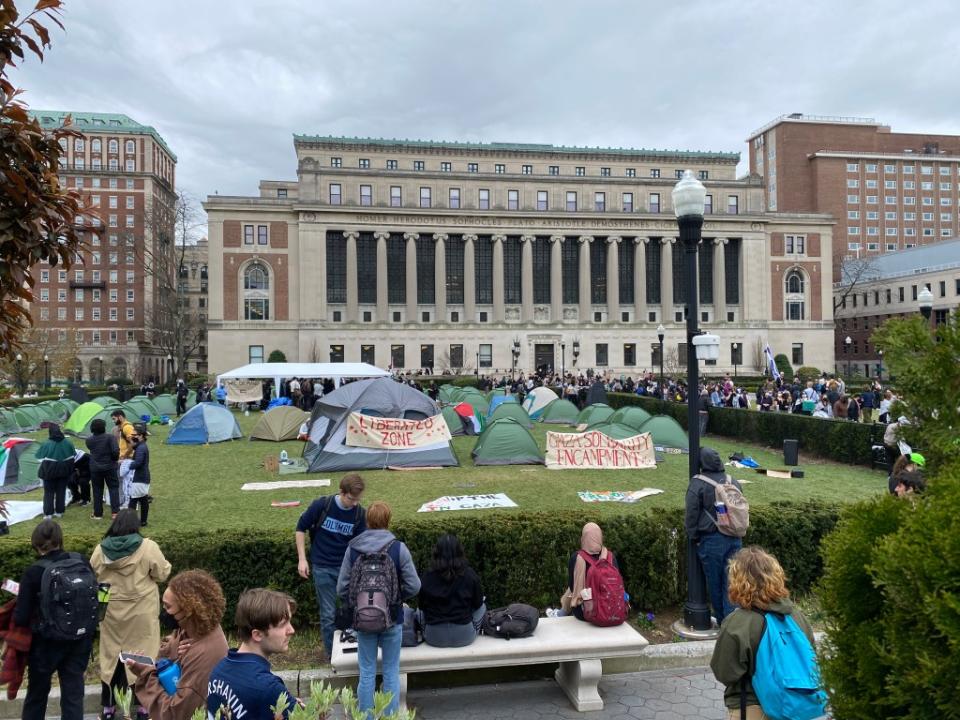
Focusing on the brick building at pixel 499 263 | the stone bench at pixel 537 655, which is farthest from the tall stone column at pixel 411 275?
the stone bench at pixel 537 655

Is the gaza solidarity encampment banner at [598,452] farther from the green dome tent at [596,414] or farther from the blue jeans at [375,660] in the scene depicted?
the blue jeans at [375,660]

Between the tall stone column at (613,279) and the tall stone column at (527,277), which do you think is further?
the tall stone column at (613,279)

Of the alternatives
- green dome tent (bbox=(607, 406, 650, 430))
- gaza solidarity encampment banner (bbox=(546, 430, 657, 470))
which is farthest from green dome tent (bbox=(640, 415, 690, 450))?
gaza solidarity encampment banner (bbox=(546, 430, 657, 470))

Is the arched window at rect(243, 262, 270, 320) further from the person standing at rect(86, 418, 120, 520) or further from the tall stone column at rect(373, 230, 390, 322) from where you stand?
the person standing at rect(86, 418, 120, 520)

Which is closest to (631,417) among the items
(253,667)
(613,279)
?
(253,667)

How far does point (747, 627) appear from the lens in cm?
401

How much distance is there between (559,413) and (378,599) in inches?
1025

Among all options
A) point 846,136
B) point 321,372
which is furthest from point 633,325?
point 846,136

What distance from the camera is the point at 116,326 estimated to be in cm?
8819

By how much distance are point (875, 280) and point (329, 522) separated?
9198 cm

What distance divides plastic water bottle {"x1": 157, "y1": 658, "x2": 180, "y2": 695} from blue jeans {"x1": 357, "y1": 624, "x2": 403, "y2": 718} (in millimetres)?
1591

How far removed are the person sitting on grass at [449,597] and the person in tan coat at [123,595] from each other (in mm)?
2369

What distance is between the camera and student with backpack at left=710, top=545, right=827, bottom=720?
3.85 meters

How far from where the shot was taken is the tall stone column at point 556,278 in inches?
2832
